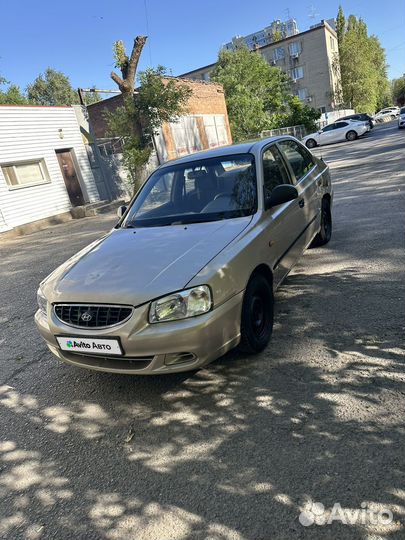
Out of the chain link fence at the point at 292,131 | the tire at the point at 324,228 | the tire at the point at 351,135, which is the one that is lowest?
the tire at the point at 324,228

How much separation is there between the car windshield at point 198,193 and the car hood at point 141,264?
20 cm

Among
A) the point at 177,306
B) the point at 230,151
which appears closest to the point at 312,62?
the point at 230,151

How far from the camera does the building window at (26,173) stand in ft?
44.9

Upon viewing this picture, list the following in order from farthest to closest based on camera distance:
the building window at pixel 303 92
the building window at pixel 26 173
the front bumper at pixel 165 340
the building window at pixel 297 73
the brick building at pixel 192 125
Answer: the building window at pixel 303 92
the building window at pixel 297 73
the brick building at pixel 192 125
the building window at pixel 26 173
the front bumper at pixel 165 340

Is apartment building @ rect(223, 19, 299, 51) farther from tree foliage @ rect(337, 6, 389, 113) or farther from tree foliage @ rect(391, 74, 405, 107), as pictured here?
tree foliage @ rect(391, 74, 405, 107)

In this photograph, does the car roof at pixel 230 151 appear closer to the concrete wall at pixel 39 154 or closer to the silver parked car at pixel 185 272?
the silver parked car at pixel 185 272

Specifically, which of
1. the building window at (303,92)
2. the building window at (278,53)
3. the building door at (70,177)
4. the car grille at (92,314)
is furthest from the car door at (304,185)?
the building window at (278,53)

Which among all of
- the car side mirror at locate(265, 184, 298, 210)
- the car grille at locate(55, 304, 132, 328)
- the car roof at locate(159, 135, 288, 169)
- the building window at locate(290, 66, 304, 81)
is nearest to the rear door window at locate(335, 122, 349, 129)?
the car roof at locate(159, 135, 288, 169)

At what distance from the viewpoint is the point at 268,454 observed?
2.40m

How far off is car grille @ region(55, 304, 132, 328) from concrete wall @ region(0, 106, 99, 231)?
11768mm

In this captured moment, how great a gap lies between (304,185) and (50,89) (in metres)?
67.0

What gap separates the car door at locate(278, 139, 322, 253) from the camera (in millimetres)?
4621

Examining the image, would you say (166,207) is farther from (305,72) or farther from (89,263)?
(305,72)

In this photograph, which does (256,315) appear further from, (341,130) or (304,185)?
(341,130)
